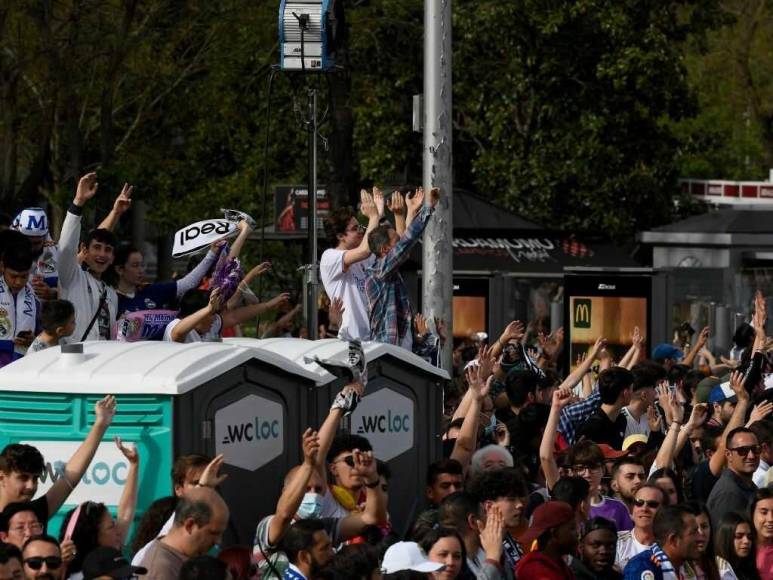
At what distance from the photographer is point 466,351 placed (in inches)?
720

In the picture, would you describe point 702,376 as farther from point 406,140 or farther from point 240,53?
point 406,140

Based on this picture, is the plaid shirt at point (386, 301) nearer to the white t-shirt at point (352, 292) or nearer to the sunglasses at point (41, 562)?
the white t-shirt at point (352, 292)

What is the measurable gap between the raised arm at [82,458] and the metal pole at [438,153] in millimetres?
7174

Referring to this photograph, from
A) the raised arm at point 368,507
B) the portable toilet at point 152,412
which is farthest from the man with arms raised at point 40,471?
the raised arm at point 368,507

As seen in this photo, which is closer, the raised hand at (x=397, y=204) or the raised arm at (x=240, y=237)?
the raised arm at (x=240, y=237)

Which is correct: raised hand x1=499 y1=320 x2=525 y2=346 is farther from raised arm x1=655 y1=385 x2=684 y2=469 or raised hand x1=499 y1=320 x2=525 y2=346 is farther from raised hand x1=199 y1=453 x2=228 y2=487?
raised hand x1=199 y1=453 x2=228 y2=487

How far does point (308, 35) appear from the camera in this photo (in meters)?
14.9

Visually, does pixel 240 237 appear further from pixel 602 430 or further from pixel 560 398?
pixel 602 430

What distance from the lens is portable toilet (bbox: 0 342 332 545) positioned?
8609 mm

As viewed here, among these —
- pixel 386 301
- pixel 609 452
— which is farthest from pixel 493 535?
pixel 386 301

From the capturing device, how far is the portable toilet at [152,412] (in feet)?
28.2

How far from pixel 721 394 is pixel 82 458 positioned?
23.6ft

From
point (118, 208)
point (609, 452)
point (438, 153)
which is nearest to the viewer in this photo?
point (118, 208)

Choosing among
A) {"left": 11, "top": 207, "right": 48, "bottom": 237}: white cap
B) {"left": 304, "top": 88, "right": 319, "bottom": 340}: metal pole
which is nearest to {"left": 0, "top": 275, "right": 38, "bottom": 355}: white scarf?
{"left": 11, "top": 207, "right": 48, "bottom": 237}: white cap
